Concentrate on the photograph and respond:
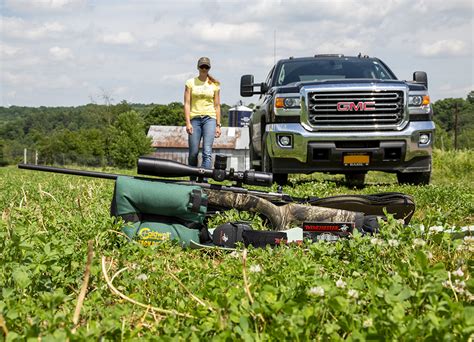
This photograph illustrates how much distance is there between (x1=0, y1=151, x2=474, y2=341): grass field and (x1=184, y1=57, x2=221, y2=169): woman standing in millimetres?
6460

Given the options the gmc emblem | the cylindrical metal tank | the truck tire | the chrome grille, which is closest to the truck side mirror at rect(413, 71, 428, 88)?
the chrome grille

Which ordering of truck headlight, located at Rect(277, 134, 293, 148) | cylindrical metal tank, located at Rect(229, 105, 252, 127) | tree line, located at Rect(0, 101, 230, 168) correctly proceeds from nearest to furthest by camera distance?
1. truck headlight, located at Rect(277, 134, 293, 148)
2. tree line, located at Rect(0, 101, 230, 168)
3. cylindrical metal tank, located at Rect(229, 105, 252, 127)

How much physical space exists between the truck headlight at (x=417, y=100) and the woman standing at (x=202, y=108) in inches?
129

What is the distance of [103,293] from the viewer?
2.97m

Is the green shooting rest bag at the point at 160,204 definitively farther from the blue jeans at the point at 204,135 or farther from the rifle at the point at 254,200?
the blue jeans at the point at 204,135

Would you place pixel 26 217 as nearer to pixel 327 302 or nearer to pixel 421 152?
pixel 327 302

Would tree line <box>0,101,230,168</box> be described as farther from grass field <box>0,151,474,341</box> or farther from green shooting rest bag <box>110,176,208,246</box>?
grass field <box>0,151,474,341</box>

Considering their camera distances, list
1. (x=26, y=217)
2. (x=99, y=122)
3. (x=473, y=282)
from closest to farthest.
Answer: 1. (x=473, y=282)
2. (x=26, y=217)
3. (x=99, y=122)

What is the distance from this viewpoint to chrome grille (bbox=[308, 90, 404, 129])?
1074 centimetres

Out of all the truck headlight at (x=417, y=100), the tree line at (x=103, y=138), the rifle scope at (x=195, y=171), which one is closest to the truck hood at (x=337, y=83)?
the truck headlight at (x=417, y=100)

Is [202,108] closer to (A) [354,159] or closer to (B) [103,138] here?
(A) [354,159]

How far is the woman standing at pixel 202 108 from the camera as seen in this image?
10.7m

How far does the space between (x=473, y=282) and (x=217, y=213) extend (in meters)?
3.53

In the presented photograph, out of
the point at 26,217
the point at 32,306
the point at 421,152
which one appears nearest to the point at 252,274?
the point at 32,306
